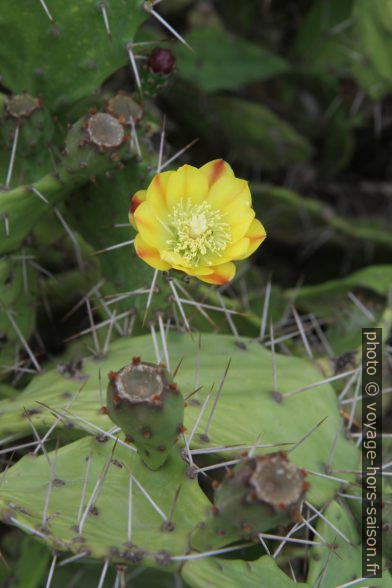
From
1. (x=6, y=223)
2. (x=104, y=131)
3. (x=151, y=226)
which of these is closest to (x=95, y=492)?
(x=151, y=226)

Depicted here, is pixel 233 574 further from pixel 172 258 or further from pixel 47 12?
pixel 47 12

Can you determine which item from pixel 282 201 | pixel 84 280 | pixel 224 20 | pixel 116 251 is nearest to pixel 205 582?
pixel 116 251

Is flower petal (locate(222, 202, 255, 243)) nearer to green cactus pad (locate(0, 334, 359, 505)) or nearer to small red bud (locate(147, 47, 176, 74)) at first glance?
green cactus pad (locate(0, 334, 359, 505))

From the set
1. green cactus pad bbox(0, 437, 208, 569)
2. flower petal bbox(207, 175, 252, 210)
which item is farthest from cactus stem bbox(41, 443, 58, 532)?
flower petal bbox(207, 175, 252, 210)

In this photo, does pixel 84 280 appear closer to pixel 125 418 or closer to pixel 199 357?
pixel 199 357

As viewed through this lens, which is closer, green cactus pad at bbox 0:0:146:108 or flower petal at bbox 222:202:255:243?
flower petal at bbox 222:202:255:243

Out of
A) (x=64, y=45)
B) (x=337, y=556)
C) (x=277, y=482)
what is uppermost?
(x=64, y=45)
